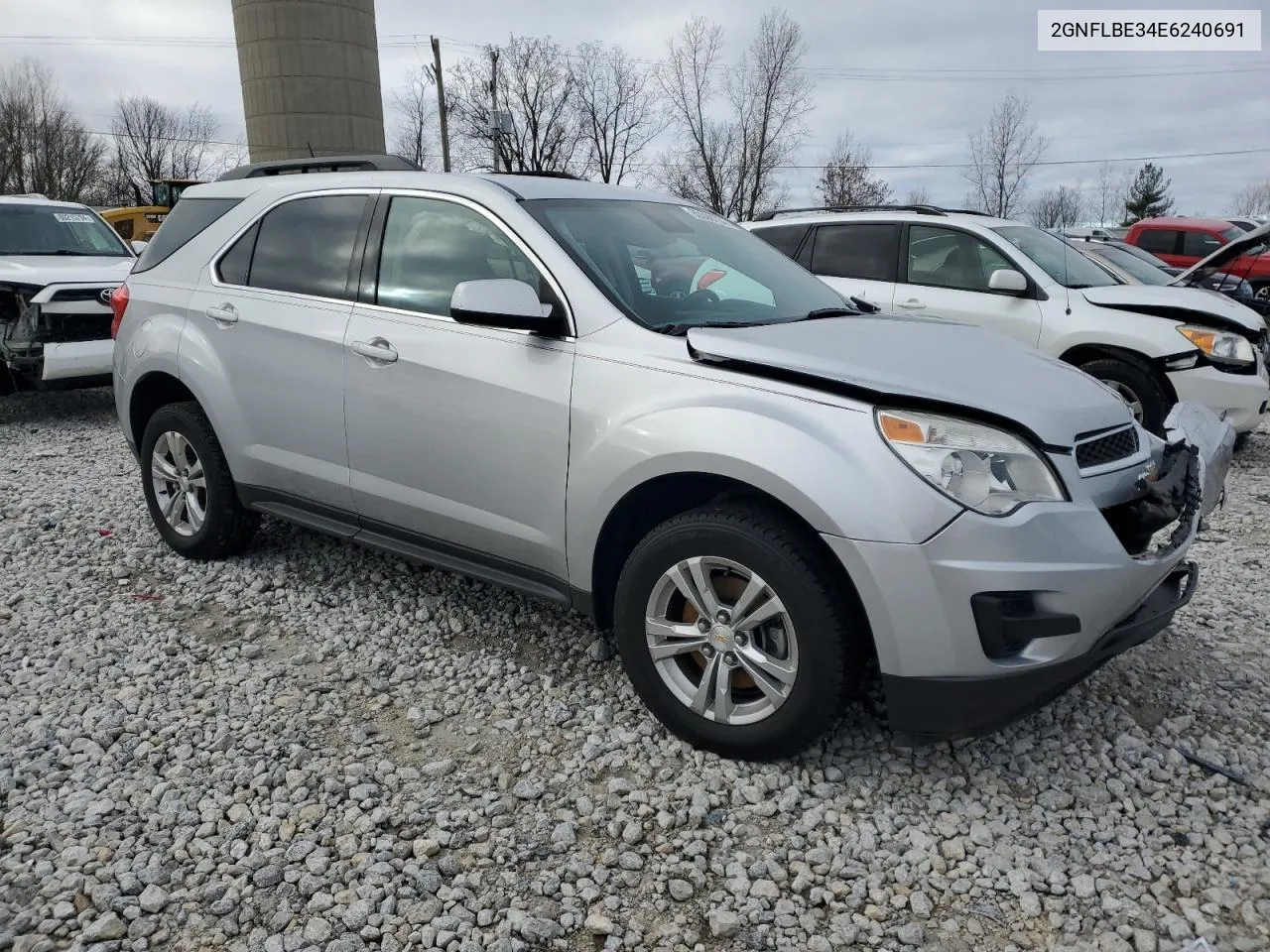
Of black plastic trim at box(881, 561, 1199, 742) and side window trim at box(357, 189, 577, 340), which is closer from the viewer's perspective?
black plastic trim at box(881, 561, 1199, 742)

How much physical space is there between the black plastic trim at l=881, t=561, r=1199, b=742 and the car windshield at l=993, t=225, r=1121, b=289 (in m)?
4.96

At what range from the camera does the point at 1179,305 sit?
646 cm

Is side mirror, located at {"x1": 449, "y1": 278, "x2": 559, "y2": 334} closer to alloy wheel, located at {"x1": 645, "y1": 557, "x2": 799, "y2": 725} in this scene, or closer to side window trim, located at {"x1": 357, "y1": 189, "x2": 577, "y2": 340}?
side window trim, located at {"x1": 357, "y1": 189, "x2": 577, "y2": 340}

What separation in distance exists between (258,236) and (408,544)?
1640 mm

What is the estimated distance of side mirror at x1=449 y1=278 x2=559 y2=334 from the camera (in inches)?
118

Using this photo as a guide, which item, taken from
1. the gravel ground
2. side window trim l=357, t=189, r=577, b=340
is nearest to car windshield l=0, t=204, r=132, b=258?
the gravel ground

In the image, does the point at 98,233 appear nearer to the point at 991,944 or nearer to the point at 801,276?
the point at 801,276

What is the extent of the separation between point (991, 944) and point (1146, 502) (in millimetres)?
1276

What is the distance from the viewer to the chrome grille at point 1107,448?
8.56 feet

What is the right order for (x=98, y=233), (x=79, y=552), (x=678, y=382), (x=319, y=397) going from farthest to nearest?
(x=98, y=233), (x=79, y=552), (x=319, y=397), (x=678, y=382)

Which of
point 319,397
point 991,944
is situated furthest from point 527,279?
point 991,944

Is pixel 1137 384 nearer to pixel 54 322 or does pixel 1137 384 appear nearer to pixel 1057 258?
pixel 1057 258

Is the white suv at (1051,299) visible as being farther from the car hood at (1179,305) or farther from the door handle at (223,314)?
the door handle at (223,314)

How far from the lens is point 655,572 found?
2820mm
